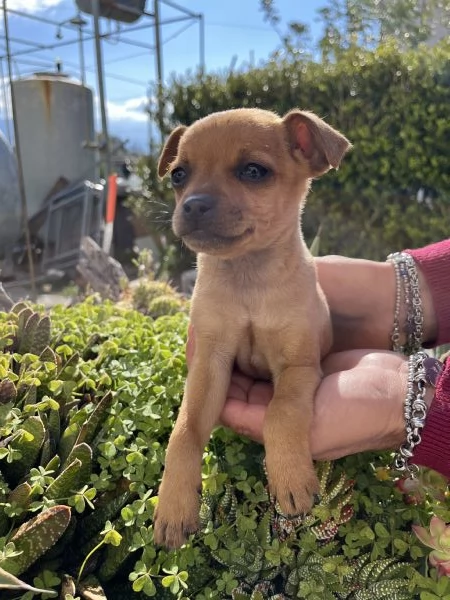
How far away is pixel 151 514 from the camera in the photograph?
171cm

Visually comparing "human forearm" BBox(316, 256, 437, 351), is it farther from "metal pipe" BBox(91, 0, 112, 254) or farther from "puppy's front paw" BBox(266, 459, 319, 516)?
"metal pipe" BBox(91, 0, 112, 254)

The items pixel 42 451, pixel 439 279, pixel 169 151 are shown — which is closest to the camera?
pixel 42 451

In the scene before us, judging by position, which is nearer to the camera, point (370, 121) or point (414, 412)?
point (414, 412)

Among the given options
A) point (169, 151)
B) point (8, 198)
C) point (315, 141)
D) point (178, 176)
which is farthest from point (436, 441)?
point (8, 198)

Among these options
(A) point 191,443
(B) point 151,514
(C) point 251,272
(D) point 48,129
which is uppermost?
(C) point 251,272

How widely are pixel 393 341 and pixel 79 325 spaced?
5.12ft

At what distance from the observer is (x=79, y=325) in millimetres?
2707

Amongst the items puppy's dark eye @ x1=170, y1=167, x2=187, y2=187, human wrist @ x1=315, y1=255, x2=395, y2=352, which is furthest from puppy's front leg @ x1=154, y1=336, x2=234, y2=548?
human wrist @ x1=315, y1=255, x2=395, y2=352

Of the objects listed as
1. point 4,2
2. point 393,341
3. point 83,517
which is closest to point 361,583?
point 83,517

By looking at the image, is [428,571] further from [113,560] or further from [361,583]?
[113,560]

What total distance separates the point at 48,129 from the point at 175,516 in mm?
9752

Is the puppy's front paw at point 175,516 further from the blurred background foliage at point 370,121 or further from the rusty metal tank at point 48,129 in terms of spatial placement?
the rusty metal tank at point 48,129

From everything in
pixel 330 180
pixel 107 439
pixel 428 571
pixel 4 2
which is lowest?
pixel 330 180

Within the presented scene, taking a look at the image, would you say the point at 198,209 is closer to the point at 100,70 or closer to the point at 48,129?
the point at 100,70
